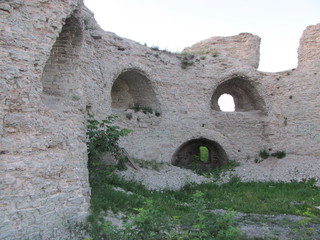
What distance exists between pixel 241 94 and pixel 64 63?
9.97m

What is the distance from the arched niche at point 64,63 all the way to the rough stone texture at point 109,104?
0.06 feet

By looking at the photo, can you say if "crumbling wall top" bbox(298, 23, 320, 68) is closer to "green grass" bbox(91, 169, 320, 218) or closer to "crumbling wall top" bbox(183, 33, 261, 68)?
"crumbling wall top" bbox(183, 33, 261, 68)

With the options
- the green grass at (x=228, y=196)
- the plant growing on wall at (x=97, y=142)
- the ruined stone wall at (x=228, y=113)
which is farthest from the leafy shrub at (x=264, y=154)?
the plant growing on wall at (x=97, y=142)

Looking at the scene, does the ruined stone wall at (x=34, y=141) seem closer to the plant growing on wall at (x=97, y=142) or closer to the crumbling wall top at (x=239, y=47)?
the plant growing on wall at (x=97, y=142)

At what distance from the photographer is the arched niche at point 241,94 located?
527 inches

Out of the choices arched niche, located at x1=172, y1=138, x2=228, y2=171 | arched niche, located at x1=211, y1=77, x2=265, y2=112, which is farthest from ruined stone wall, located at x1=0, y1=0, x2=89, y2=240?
arched niche, located at x1=211, y1=77, x2=265, y2=112

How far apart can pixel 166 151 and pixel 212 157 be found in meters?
3.31

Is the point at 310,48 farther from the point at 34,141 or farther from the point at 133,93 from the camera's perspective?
the point at 34,141

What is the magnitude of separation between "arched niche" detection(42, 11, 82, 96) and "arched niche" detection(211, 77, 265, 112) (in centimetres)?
865

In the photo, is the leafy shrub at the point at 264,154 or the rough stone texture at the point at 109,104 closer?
the rough stone texture at the point at 109,104

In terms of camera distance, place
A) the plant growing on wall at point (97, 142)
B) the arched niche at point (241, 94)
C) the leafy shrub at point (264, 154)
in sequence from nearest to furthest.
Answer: the plant growing on wall at point (97, 142), the leafy shrub at point (264, 154), the arched niche at point (241, 94)

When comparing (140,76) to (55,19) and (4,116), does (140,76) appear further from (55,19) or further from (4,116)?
(4,116)

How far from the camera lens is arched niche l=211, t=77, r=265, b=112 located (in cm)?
→ 1339

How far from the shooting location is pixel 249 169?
38.3ft
